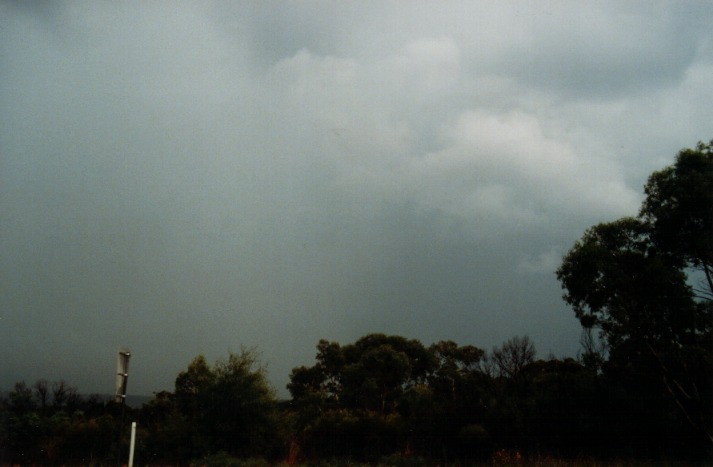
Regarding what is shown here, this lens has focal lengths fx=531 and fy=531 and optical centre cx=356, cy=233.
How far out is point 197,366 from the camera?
38688 mm

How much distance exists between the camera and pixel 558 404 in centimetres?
2670

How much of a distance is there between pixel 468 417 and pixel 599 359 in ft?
26.1

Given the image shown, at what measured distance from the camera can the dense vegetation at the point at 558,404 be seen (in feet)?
69.1

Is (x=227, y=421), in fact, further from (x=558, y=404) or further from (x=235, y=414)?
(x=558, y=404)

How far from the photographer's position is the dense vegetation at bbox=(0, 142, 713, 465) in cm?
2105

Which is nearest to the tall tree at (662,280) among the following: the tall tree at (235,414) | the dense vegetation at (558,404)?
the dense vegetation at (558,404)

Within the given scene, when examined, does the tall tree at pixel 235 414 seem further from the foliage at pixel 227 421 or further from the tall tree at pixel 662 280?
the tall tree at pixel 662 280

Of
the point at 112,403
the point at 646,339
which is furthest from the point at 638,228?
the point at 112,403

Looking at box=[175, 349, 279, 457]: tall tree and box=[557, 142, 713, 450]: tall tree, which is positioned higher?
box=[557, 142, 713, 450]: tall tree

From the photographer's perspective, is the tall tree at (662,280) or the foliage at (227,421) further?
the foliage at (227,421)

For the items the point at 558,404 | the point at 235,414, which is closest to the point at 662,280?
the point at 558,404

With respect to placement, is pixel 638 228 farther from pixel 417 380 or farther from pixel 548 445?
pixel 417 380

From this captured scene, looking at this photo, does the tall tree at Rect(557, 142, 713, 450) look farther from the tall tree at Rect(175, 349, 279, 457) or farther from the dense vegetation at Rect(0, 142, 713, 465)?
the tall tree at Rect(175, 349, 279, 457)

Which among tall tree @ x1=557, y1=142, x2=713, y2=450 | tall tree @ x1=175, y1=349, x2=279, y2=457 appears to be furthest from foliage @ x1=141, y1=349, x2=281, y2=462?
tall tree @ x1=557, y1=142, x2=713, y2=450
